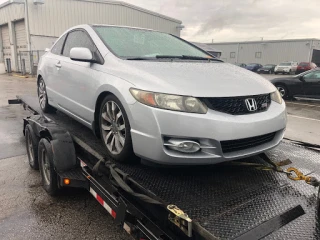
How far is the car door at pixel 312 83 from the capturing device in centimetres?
1071

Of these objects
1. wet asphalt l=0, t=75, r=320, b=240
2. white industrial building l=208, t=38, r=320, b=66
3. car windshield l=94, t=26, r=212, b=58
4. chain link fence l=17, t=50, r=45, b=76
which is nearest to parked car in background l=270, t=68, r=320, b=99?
car windshield l=94, t=26, r=212, b=58

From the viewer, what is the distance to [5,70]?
26.3 m

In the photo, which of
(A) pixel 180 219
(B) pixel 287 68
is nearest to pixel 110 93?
(A) pixel 180 219

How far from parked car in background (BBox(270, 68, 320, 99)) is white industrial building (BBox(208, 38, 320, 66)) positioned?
31.4 metres

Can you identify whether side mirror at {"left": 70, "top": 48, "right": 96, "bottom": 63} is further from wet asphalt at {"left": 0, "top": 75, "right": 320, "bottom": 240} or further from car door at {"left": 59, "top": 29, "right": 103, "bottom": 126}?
wet asphalt at {"left": 0, "top": 75, "right": 320, "bottom": 240}

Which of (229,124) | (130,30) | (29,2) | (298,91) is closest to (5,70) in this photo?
(29,2)

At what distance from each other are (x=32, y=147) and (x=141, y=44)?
2.08 metres

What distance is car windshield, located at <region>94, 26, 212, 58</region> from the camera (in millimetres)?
3031

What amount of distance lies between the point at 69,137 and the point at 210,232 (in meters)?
2.09

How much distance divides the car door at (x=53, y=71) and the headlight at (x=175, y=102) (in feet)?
7.19

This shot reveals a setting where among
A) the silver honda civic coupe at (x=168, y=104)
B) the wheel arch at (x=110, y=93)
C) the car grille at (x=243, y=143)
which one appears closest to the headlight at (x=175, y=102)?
the silver honda civic coupe at (x=168, y=104)

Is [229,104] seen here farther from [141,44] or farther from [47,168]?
[47,168]

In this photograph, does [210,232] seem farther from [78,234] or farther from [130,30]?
[130,30]

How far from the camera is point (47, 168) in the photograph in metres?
3.34
